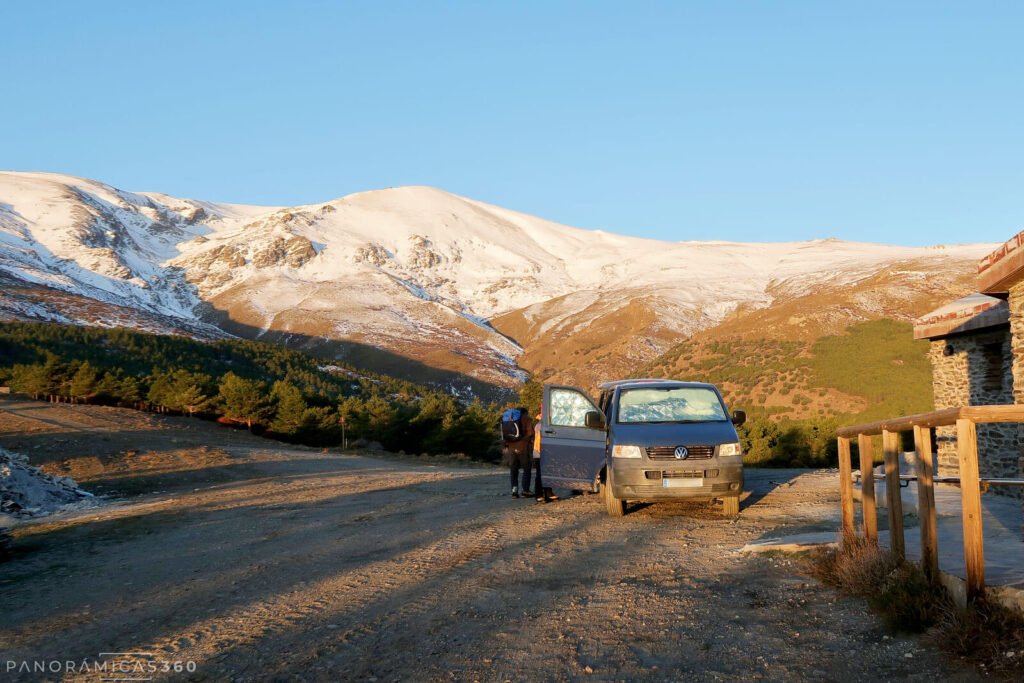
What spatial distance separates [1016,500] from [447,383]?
120275 mm

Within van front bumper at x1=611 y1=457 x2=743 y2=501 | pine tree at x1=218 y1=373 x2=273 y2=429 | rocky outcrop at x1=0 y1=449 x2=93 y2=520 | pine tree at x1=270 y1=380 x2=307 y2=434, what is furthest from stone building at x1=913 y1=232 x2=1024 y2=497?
pine tree at x1=218 y1=373 x2=273 y2=429

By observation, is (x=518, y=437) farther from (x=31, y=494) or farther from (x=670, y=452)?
(x=31, y=494)

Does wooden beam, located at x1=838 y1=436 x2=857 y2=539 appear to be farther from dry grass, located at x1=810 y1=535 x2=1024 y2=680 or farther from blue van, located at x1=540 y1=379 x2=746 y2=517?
blue van, located at x1=540 y1=379 x2=746 y2=517

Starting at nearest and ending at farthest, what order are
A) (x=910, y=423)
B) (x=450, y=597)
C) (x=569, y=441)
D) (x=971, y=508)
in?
(x=971, y=508), (x=910, y=423), (x=450, y=597), (x=569, y=441)

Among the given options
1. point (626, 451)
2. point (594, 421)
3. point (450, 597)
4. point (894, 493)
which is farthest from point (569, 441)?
point (894, 493)

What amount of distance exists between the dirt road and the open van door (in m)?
0.60

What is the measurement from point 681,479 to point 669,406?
1657 millimetres

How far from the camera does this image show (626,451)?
11078 millimetres

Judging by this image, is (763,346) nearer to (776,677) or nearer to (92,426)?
(92,426)

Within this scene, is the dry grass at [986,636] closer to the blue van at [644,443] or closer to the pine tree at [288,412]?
the blue van at [644,443]

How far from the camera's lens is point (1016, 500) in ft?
37.8

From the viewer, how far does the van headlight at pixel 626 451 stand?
11.0m

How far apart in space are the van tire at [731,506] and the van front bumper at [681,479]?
58 centimetres

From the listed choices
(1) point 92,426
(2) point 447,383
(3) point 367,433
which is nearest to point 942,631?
(1) point 92,426
